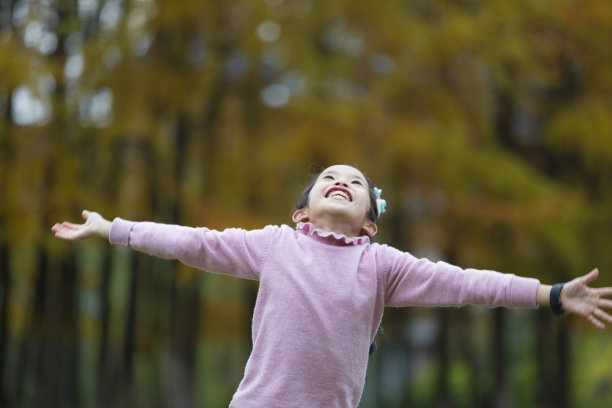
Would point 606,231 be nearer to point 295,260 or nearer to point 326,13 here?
point 326,13

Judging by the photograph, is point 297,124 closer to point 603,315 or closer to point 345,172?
point 345,172

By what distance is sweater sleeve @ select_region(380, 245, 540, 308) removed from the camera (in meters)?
2.98

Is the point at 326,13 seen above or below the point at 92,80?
above

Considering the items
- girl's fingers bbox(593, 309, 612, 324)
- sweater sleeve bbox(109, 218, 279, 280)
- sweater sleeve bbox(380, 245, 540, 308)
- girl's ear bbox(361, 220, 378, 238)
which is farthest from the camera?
girl's ear bbox(361, 220, 378, 238)

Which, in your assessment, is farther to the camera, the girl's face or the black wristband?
the girl's face

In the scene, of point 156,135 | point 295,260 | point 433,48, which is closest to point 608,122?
point 433,48

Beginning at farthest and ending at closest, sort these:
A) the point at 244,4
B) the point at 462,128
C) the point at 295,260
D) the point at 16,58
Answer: the point at 462,128
the point at 244,4
the point at 16,58
the point at 295,260

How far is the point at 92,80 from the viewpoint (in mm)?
9586

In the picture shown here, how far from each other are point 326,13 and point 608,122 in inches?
135

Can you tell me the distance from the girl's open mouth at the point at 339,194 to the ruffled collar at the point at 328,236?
137 millimetres

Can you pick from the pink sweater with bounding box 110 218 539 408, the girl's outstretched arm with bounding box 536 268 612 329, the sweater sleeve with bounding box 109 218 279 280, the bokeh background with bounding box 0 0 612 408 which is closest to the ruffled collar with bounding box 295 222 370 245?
the pink sweater with bounding box 110 218 539 408

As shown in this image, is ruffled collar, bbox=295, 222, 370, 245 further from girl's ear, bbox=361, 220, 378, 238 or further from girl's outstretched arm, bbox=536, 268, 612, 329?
girl's outstretched arm, bbox=536, 268, 612, 329

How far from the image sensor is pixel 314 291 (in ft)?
10.1

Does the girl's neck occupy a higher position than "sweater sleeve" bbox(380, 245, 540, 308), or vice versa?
the girl's neck
